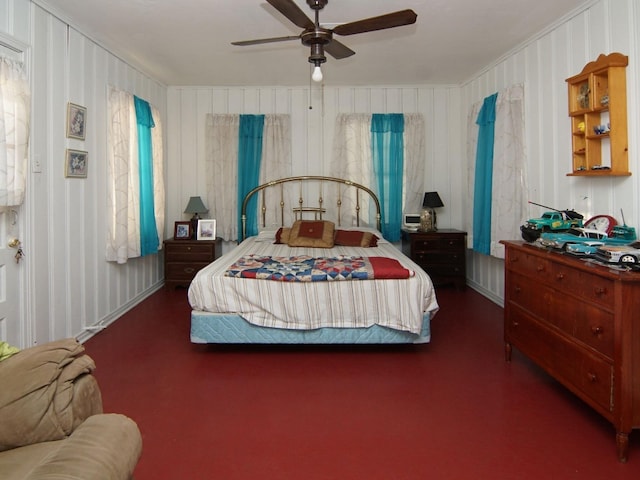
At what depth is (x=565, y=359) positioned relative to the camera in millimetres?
2400

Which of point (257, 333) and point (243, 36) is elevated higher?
point (243, 36)

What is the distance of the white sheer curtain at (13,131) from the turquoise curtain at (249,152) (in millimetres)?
2982

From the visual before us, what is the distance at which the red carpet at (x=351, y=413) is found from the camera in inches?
78.0

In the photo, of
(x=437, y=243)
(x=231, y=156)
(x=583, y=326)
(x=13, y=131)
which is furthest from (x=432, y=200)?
(x=13, y=131)

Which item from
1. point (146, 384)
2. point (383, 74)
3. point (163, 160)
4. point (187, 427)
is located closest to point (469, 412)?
point (187, 427)

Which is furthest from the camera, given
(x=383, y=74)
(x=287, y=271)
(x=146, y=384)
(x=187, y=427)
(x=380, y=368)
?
(x=383, y=74)

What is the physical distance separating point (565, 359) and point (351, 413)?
118 centimetres

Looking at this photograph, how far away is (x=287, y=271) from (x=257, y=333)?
19.9 inches

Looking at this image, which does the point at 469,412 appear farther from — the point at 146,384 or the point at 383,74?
the point at 383,74

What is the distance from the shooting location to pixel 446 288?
5.56 meters

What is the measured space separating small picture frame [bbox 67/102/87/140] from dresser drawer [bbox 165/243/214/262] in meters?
1.94

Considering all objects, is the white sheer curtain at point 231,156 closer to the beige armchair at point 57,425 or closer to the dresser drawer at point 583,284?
the dresser drawer at point 583,284

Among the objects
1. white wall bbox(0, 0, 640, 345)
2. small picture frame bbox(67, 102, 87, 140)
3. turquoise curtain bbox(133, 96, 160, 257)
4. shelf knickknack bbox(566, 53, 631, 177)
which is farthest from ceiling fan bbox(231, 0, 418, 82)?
turquoise curtain bbox(133, 96, 160, 257)

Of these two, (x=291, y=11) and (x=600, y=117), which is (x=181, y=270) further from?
(x=600, y=117)
